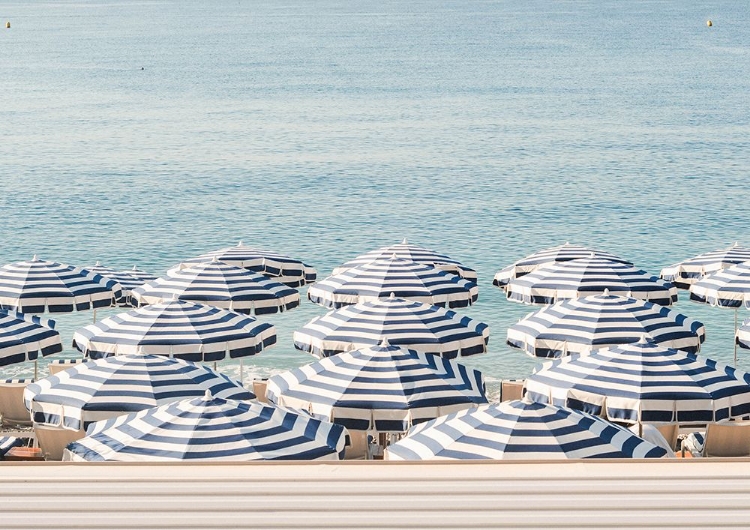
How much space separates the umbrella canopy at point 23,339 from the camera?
12602 mm

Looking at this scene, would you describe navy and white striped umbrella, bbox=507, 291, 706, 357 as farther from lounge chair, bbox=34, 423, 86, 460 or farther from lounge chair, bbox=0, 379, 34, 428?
lounge chair, bbox=0, 379, 34, 428

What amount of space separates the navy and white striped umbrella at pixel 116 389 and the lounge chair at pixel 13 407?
188 centimetres

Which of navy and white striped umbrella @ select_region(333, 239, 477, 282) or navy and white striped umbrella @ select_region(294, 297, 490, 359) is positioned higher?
navy and white striped umbrella @ select_region(333, 239, 477, 282)

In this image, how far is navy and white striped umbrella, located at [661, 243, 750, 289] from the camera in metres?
17.2

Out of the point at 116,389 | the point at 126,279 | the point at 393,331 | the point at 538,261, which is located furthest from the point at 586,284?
the point at 116,389

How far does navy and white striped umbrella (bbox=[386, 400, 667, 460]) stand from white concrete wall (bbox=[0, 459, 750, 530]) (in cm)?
234

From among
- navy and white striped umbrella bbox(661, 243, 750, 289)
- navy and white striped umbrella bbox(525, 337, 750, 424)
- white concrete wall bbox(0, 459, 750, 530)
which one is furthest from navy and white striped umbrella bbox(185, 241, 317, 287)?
white concrete wall bbox(0, 459, 750, 530)

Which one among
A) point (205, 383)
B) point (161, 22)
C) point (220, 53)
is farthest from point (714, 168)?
point (161, 22)

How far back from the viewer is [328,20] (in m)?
182

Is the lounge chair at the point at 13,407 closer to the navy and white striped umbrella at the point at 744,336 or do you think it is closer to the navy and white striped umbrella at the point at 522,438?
the navy and white striped umbrella at the point at 522,438

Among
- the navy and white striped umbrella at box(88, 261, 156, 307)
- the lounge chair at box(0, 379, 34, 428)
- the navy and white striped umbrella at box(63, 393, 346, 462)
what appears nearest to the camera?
the navy and white striped umbrella at box(63, 393, 346, 462)

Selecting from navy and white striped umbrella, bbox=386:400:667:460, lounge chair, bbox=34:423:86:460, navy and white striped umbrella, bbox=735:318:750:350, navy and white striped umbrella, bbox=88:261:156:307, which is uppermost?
navy and white striped umbrella, bbox=88:261:156:307

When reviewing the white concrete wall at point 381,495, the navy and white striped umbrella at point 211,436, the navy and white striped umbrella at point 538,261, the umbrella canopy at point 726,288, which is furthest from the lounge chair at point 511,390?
the white concrete wall at point 381,495

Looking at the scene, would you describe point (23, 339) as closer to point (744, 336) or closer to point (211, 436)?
point (211, 436)
